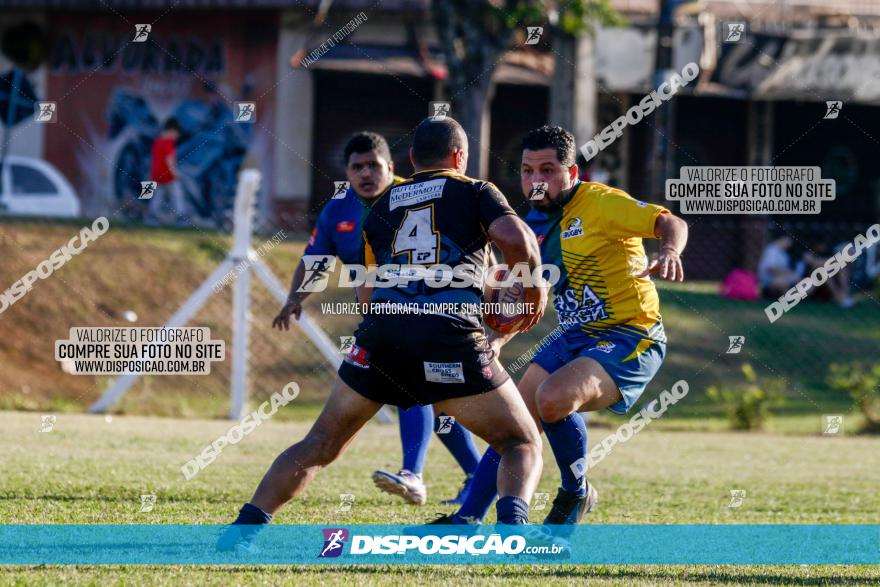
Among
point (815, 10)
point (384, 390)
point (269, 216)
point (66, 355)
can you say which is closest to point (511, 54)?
point (269, 216)

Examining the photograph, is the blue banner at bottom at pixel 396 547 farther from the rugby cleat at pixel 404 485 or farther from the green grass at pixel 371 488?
the rugby cleat at pixel 404 485

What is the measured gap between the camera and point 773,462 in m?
10.8

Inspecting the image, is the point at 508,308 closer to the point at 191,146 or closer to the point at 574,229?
the point at 574,229

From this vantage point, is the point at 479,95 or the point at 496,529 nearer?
the point at 496,529

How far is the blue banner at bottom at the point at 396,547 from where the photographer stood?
5.54 m

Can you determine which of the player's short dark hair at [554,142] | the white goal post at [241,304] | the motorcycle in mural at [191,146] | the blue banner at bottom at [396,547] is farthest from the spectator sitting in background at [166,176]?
the blue banner at bottom at [396,547]

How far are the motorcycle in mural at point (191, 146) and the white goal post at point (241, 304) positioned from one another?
39.4ft

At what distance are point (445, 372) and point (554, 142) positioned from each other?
1.65 metres

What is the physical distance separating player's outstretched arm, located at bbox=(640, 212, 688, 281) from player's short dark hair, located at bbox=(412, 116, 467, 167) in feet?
3.38

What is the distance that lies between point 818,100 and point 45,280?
15.9 metres

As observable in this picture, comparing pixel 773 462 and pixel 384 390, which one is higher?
pixel 384 390

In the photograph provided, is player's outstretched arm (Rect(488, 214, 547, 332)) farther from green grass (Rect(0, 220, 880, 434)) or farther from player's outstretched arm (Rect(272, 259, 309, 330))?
green grass (Rect(0, 220, 880, 434))

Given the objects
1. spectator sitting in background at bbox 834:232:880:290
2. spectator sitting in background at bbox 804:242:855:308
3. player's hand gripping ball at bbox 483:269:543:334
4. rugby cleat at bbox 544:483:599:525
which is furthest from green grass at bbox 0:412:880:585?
spectator sitting in background at bbox 834:232:880:290

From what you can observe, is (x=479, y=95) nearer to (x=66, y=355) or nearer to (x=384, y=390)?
(x=66, y=355)
